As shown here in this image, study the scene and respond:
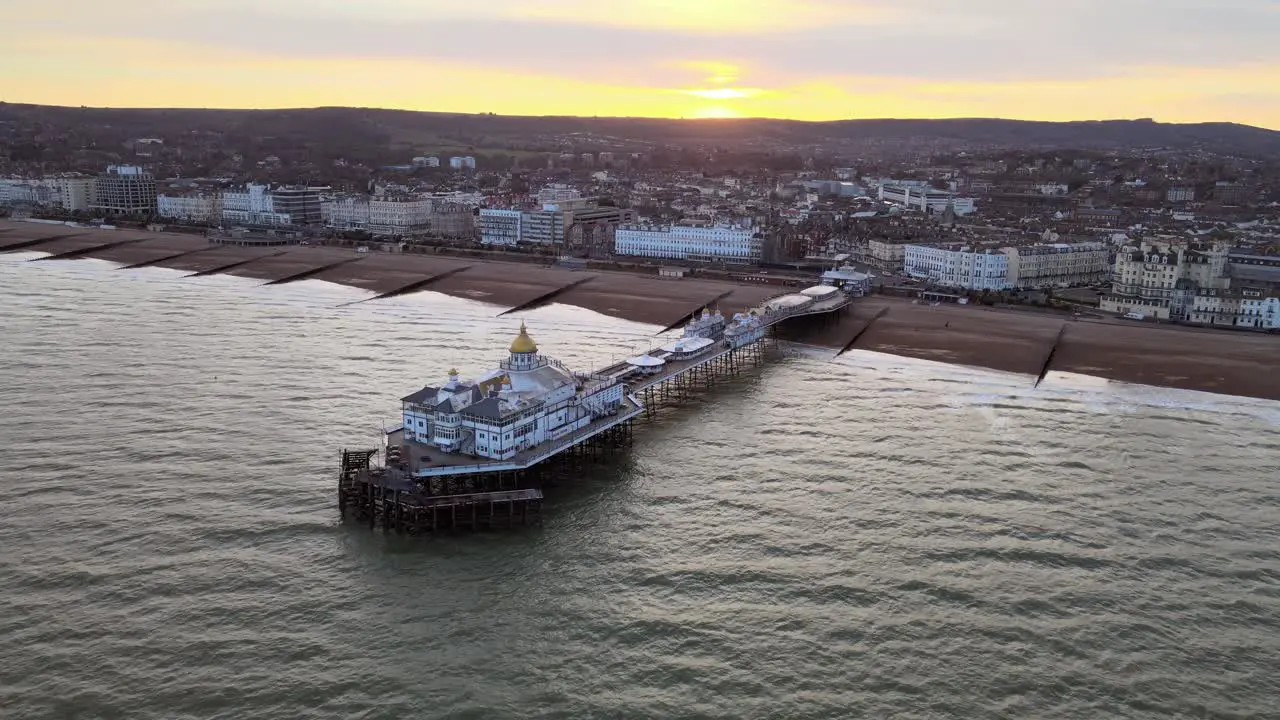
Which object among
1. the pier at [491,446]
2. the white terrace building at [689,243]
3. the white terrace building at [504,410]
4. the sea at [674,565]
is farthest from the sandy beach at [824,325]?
the white terrace building at [504,410]

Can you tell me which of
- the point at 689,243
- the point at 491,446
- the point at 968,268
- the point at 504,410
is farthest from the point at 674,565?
the point at 689,243

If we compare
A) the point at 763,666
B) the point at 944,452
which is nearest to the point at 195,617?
the point at 763,666

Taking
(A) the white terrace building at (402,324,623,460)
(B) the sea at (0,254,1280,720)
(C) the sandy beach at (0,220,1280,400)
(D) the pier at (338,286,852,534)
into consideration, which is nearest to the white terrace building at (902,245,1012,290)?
(C) the sandy beach at (0,220,1280,400)

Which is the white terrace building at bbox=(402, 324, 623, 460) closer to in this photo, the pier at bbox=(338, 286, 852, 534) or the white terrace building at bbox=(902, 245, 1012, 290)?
the pier at bbox=(338, 286, 852, 534)

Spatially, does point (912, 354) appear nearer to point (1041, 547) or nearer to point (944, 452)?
point (944, 452)

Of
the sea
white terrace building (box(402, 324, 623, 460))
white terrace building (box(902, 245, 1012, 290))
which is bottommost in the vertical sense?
the sea

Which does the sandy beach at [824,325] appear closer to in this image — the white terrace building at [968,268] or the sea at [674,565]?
the sea at [674,565]

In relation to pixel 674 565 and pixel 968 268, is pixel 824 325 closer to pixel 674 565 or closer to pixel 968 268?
pixel 968 268
